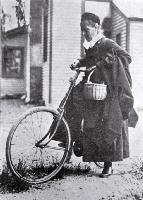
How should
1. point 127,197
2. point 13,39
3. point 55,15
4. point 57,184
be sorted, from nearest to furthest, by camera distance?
point 127,197, point 57,184, point 55,15, point 13,39

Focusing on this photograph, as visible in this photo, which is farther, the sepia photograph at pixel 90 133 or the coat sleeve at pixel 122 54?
the coat sleeve at pixel 122 54

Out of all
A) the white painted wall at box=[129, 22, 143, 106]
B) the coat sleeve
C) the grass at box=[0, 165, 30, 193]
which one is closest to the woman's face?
the coat sleeve

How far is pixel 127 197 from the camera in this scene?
277 centimetres

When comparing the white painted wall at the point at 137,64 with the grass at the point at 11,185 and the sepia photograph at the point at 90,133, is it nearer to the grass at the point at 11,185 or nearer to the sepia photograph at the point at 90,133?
the sepia photograph at the point at 90,133

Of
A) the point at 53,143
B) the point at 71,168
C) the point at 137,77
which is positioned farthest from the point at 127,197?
the point at 53,143

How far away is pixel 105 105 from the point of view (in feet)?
10.6

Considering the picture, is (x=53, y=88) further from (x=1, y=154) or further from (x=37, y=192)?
(x=37, y=192)

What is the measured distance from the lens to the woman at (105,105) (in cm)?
320

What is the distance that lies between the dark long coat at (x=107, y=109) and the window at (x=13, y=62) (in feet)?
47.4

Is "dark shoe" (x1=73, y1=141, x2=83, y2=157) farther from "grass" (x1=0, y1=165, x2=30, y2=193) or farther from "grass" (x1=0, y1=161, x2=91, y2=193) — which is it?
"grass" (x1=0, y1=165, x2=30, y2=193)

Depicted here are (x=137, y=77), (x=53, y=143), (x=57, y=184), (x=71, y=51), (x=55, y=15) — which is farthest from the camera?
(x=55, y=15)

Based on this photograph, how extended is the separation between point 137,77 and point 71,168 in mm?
1185

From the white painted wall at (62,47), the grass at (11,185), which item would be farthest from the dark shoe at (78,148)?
the white painted wall at (62,47)

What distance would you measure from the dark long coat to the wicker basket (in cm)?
12
